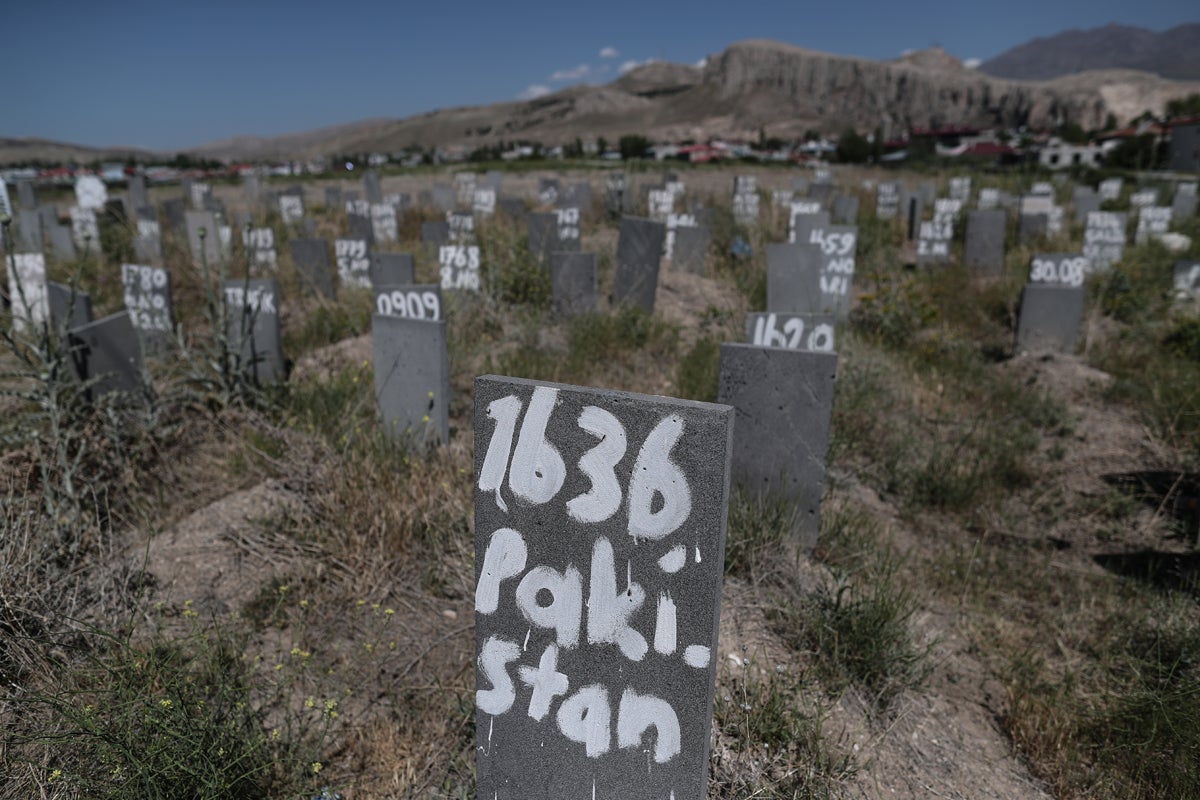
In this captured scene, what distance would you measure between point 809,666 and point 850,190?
17314 mm

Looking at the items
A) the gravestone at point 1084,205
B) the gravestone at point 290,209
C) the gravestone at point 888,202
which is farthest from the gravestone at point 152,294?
the gravestone at point 1084,205

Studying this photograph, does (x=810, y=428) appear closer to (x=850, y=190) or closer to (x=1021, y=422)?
(x=1021, y=422)

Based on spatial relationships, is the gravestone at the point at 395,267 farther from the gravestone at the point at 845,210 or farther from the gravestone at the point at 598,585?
the gravestone at the point at 845,210

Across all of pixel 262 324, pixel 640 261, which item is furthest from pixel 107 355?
pixel 640 261

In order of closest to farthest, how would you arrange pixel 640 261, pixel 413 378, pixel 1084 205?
1. pixel 413 378
2. pixel 640 261
3. pixel 1084 205

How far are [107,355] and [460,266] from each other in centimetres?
363

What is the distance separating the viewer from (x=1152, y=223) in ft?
41.3

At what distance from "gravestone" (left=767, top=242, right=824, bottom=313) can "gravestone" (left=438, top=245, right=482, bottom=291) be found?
2963 millimetres

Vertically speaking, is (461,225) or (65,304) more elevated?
(461,225)

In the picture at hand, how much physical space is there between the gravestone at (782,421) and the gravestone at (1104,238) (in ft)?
31.3

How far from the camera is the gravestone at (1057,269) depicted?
7.83 metres

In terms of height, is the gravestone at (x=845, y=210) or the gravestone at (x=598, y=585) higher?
the gravestone at (x=845, y=210)

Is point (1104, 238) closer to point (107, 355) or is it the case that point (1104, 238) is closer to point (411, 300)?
point (411, 300)

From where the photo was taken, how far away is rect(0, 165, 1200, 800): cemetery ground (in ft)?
7.06
